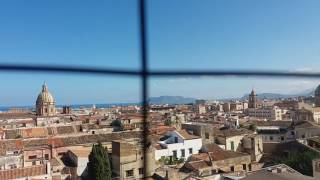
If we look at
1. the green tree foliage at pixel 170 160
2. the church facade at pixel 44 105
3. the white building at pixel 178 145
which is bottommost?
the green tree foliage at pixel 170 160

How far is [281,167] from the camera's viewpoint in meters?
8.78

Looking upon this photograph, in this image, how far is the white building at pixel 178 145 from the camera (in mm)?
12344

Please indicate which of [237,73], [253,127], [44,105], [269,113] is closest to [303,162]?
[253,127]

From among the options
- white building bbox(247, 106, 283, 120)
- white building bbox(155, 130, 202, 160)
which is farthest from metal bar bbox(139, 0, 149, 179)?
white building bbox(247, 106, 283, 120)

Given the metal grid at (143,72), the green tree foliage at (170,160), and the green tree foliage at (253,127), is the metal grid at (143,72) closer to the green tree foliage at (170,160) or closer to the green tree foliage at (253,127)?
the green tree foliage at (170,160)

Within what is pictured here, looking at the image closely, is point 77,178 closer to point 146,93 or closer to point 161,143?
point 161,143

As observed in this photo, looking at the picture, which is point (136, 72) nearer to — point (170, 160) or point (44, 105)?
point (170, 160)

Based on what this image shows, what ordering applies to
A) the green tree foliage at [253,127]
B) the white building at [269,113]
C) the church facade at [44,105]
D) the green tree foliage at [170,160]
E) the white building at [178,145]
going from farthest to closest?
the white building at [269,113] → the church facade at [44,105] → the green tree foliage at [253,127] → the white building at [178,145] → the green tree foliage at [170,160]

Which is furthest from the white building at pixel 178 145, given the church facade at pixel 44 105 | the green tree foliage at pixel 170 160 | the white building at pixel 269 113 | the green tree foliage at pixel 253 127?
the white building at pixel 269 113

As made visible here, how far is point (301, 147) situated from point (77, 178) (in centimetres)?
694

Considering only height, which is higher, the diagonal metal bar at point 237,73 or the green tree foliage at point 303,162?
the diagonal metal bar at point 237,73

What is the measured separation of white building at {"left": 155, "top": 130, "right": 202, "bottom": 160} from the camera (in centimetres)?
1234

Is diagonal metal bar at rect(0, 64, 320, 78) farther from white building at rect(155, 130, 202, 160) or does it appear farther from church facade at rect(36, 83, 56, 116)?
church facade at rect(36, 83, 56, 116)

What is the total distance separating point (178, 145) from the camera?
12656mm
